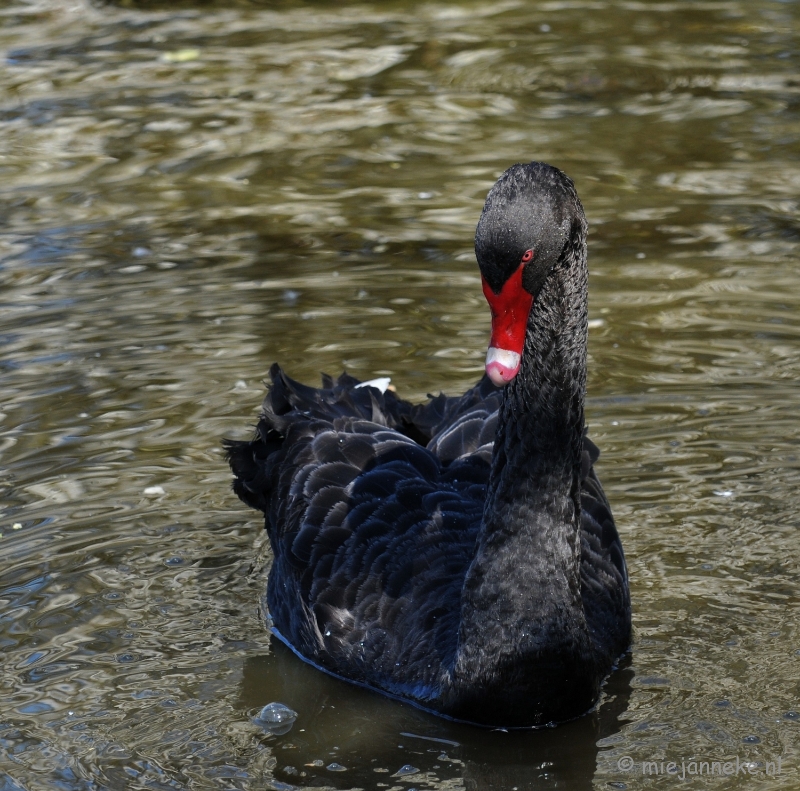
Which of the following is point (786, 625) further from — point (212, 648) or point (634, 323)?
point (634, 323)

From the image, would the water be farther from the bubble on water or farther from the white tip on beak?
the white tip on beak

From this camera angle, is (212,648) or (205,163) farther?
(205,163)

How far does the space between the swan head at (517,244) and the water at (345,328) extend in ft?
4.70

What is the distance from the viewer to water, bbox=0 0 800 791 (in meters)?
4.74

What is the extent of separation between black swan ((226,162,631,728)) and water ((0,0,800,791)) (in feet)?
0.63


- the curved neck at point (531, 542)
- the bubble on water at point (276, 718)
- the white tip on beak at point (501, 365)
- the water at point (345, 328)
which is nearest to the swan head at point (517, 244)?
the white tip on beak at point (501, 365)

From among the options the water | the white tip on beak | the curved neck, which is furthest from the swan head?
the water

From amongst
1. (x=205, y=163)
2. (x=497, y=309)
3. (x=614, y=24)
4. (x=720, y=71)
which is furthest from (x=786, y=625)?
(x=614, y=24)

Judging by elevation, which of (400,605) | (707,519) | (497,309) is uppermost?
(497,309)

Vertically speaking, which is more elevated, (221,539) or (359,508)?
(359,508)

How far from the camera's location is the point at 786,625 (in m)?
5.14

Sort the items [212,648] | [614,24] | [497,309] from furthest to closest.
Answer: [614,24] → [212,648] → [497,309]

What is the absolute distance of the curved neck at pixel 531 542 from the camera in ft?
14.6

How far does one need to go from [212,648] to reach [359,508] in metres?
0.77
